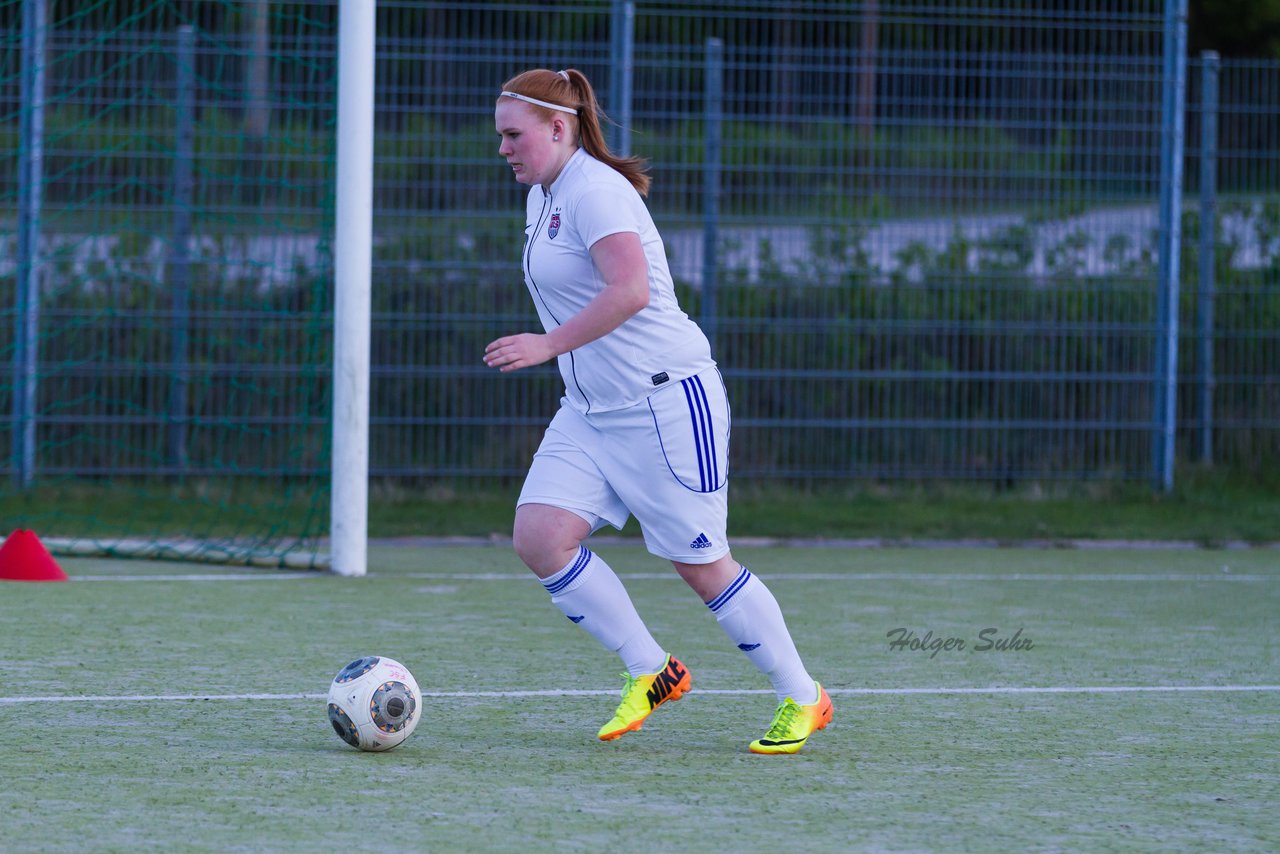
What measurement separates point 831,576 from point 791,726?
150 inches

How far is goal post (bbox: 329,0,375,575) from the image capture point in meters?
7.70

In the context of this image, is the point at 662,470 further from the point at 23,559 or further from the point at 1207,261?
the point at 1207,261

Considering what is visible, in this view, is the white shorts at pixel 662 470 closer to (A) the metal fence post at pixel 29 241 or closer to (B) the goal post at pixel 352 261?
(B) the goal post at pixel 352 261

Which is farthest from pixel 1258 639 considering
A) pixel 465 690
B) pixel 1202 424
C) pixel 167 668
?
pixel 1202 424

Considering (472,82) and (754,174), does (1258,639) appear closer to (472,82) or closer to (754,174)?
(754,174)

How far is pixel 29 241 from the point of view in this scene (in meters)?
9.70

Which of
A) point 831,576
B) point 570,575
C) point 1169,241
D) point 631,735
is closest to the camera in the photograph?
point 570,575

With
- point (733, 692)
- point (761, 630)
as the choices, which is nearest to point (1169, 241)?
point (733, 692)

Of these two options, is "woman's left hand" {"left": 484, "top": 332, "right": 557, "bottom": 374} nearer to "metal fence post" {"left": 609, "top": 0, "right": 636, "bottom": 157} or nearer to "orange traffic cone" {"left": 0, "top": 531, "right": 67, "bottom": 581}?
"orange traffic cone" {"left": 0, "top": 531, "right": 67, "bottom": 581}

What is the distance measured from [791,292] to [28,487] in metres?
4.54

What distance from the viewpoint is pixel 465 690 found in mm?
5254

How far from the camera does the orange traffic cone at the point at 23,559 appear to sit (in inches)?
293

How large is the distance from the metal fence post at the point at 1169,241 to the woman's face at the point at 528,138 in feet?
23.7

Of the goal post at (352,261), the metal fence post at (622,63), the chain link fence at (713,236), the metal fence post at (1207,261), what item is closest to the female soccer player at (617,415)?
the goal post at (352,261)
